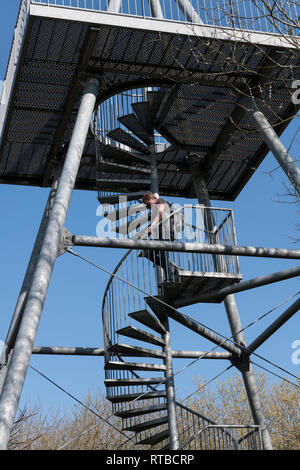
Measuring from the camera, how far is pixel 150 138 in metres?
12.3

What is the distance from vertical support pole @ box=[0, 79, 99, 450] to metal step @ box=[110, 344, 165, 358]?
2846mm

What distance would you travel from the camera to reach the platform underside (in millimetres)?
9898

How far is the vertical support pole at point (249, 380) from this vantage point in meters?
10.8

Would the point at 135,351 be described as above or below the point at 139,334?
below

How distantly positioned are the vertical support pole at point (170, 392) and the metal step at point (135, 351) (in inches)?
5.5

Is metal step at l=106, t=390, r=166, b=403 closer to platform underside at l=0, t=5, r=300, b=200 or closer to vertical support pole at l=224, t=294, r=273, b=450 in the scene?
vertical support pole at l=224, t=294, r=273, b=450

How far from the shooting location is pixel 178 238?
1056cm

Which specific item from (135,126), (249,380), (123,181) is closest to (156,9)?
(135,126)

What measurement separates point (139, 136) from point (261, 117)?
107 inches

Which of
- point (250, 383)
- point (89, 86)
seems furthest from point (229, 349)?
point (89, 86)

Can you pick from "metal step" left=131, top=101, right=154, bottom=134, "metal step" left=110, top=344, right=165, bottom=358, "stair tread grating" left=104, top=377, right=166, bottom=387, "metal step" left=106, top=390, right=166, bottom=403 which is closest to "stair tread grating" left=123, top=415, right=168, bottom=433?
"metal step" left=106, top=390, right=166, bottom=403

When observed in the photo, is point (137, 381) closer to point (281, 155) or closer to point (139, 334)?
point (139, 334)

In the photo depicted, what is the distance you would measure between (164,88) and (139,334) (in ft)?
14.5
